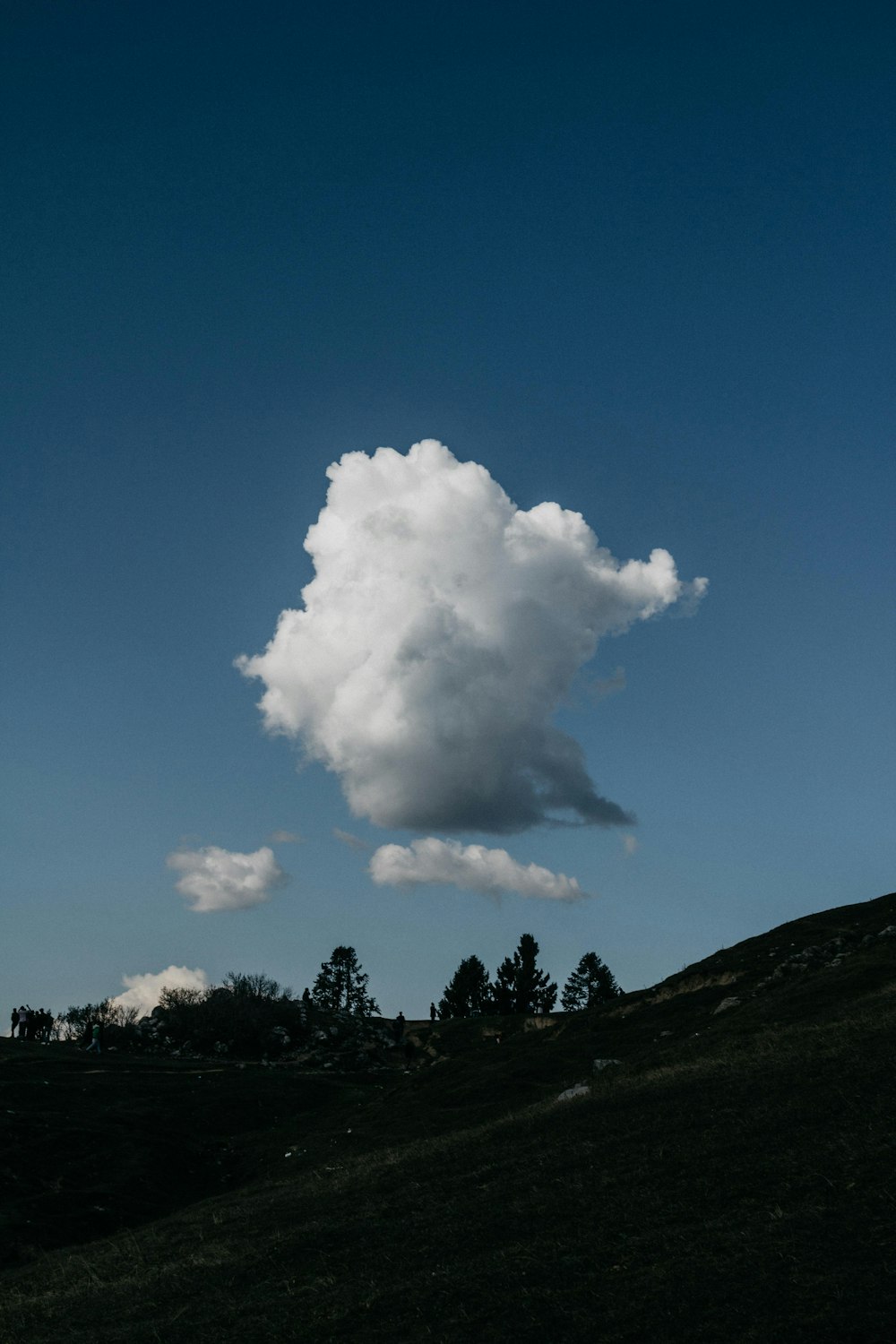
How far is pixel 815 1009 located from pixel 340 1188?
721 inches

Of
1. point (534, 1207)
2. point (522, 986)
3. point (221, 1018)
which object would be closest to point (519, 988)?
point (522, 986)

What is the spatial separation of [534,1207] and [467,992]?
137 metres

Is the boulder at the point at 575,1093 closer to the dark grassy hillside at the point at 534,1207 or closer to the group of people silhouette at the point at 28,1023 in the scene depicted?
the dark grassy hillside at the point at 534,1207

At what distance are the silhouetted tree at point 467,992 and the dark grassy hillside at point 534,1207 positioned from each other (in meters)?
113

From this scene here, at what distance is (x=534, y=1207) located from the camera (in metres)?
16.3

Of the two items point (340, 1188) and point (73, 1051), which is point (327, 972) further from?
point (340, 1188)

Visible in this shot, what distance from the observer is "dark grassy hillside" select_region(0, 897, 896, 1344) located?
11.9 metres

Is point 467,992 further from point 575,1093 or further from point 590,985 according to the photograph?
point 575,1093

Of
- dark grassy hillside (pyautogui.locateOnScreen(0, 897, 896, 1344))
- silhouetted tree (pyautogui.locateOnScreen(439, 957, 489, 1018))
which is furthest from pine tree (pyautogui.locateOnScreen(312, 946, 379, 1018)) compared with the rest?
dark grassy hillside (pyautogui.locateOnScreen(0, 897, 896, 1344))

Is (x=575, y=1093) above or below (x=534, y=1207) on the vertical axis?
above

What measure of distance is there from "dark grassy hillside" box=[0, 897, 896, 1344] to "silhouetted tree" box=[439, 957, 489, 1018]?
113 metres

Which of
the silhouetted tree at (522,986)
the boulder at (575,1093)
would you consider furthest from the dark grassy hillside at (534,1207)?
the silhouetted tree at (522,986)

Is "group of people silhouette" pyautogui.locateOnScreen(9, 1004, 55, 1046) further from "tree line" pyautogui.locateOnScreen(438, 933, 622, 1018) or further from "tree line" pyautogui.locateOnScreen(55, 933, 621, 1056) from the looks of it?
"tree line" pyautogui.locateOnScreen(438, 933, 622, 1018)

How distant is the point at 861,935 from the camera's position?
48.2 metres
